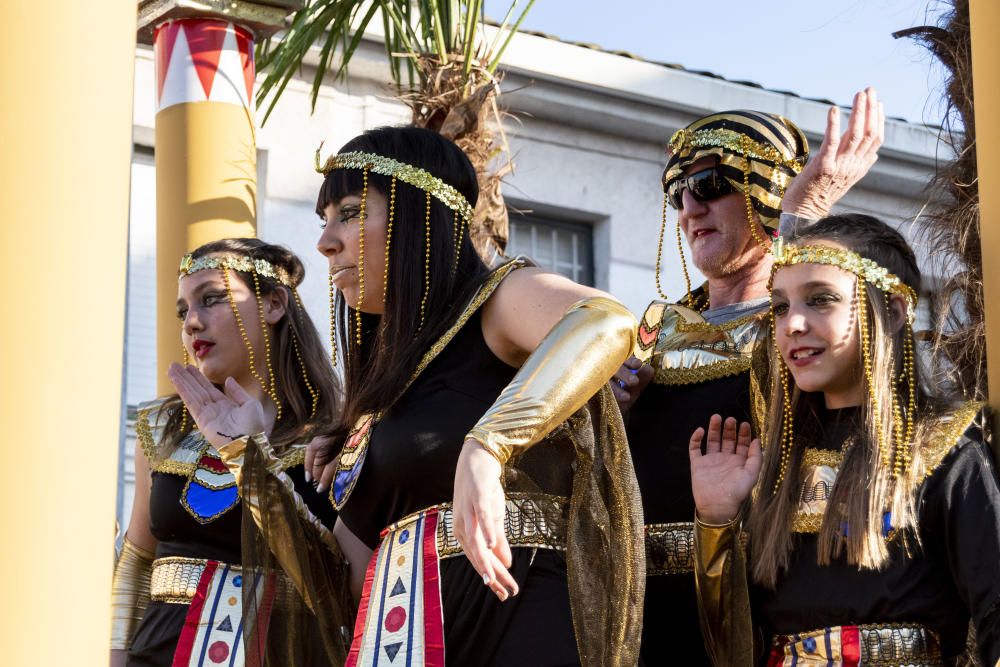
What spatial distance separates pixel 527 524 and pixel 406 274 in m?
0.59

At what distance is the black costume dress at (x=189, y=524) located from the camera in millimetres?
4457

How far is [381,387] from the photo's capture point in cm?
347

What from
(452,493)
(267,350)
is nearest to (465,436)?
(452,493)

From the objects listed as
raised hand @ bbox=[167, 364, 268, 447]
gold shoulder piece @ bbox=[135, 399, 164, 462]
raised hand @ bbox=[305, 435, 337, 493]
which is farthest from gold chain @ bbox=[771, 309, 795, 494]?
gold shoulder piece @ bbox=[135, 399, 164, 462]

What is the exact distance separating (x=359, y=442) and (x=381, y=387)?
0.42 feet

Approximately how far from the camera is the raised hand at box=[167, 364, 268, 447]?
399cm

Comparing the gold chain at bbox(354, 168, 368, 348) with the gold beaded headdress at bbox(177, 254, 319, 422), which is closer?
the gold chain at bbox(354, 168, 368, 348)

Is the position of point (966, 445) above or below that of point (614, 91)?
below

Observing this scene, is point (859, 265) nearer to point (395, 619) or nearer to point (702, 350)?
point (702, 350)

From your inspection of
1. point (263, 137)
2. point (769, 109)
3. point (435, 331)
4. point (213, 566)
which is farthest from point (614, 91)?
point (435, 331)

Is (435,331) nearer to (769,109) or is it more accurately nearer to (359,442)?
(359,442)

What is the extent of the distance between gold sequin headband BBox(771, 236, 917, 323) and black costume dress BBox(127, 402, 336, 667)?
143 centimetres

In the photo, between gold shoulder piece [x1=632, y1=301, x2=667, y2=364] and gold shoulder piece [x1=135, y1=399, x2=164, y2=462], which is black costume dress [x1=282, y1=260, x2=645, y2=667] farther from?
gold shoulder piece [x1=135, y1=399, x2=164, y2=462]

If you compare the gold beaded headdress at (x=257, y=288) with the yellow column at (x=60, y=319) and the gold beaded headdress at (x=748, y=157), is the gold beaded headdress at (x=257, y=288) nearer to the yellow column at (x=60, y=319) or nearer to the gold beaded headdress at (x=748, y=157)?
the gold beaded headdress at (x=748, y=157)
